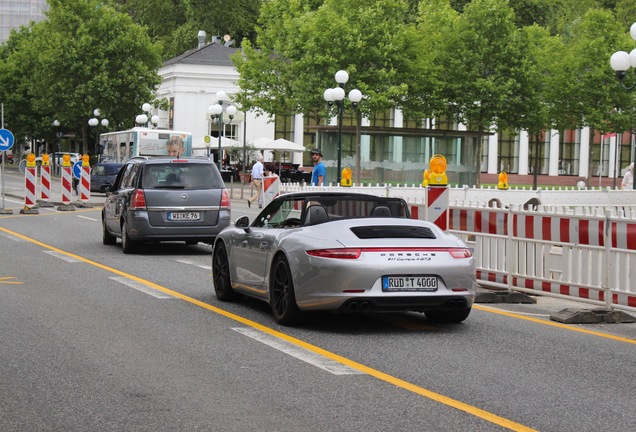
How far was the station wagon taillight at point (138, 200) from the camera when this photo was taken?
2108cm

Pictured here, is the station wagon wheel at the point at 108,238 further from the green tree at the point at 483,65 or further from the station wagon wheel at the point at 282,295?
the green tree at the point at 483,65

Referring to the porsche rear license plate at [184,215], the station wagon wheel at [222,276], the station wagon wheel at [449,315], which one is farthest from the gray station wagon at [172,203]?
the station wagon wheel at [449,315]

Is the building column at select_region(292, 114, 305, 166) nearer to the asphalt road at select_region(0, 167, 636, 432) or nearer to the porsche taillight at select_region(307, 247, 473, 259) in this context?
the asphalt road at select_region(0, 167, 636, 432)

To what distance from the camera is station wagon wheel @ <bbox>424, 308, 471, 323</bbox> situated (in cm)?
1170

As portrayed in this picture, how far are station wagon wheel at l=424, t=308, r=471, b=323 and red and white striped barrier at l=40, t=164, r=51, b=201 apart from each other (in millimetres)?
29925

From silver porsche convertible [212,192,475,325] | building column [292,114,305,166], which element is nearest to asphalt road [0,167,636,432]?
silver porsche convertible [212,192,475,325]

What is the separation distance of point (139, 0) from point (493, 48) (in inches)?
2097

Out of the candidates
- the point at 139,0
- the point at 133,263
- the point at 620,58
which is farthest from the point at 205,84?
the point at 133,263

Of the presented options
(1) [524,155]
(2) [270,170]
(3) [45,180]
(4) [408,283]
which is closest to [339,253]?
(4) [408,283]

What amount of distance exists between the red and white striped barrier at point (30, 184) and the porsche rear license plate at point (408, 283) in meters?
26.4

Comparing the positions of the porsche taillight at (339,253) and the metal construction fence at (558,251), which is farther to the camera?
the metal construction fence at (558,251)

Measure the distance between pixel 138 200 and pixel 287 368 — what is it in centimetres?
1261

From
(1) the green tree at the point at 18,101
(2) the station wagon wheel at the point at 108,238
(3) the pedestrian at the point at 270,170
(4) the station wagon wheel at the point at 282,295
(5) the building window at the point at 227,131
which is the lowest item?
(2) the station wagon wheel at the point at 108,238

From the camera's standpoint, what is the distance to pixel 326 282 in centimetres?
1076
